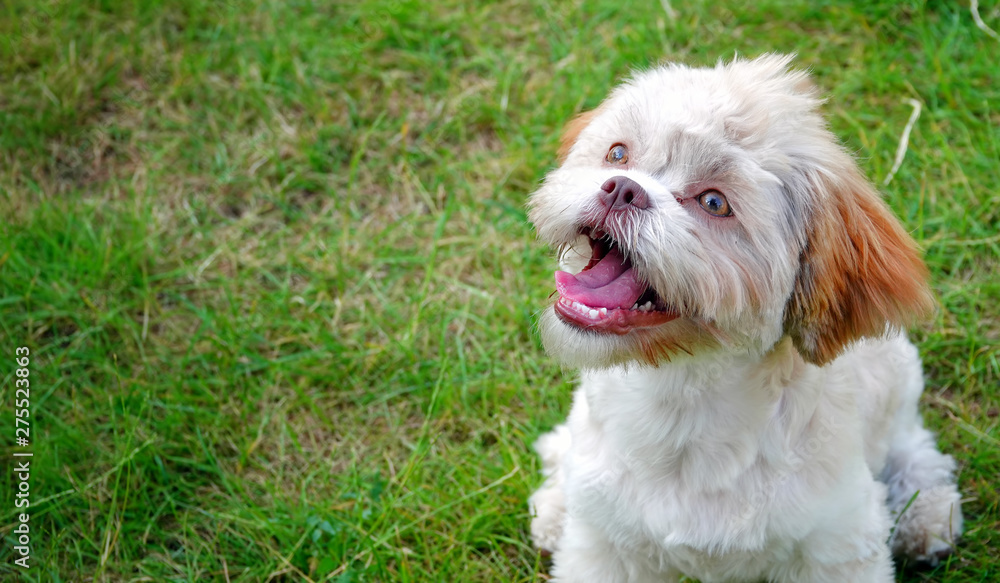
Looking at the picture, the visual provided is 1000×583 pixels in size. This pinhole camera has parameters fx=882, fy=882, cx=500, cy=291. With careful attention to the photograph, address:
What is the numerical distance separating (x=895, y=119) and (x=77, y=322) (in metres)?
4.14

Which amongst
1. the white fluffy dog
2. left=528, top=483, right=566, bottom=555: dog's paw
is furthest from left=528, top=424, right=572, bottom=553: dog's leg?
the white fluffy dog

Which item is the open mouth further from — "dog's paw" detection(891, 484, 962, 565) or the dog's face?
"dog's paw" detection(891, 484, 962, 565)

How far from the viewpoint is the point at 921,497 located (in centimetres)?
323

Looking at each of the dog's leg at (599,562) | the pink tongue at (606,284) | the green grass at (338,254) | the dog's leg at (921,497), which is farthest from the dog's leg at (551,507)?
the dog's leg at (921,497)

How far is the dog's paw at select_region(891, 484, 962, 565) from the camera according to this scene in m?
3.14

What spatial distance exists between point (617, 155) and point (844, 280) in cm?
69

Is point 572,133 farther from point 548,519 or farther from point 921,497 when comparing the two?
point 921,497

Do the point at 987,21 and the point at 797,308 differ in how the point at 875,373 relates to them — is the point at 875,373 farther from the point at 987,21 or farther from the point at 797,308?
the point at 987,21

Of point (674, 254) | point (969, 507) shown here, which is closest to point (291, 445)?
point (674, 254)

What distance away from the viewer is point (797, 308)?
2.29 metres

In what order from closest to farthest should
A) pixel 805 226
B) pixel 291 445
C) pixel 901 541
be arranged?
pixel 805 226 → pixel 901 541 → pixel 291 445

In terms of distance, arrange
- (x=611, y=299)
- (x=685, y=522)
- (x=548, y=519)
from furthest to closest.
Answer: (x=548, y=519) → (x=685, y=522) → (x=611, y=299)

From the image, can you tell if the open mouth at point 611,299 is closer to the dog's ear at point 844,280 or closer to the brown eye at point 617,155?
the brown eye at point 617,155

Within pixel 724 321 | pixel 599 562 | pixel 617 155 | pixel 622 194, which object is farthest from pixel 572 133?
pixel 599 562
